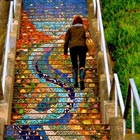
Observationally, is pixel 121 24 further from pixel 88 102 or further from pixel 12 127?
pixel 12 127

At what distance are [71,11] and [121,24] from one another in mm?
1450

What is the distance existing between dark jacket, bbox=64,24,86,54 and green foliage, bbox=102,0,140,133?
132cm

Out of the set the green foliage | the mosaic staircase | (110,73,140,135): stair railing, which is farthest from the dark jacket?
the green foliage

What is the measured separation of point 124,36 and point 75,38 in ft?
11.2

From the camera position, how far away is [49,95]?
9648mm

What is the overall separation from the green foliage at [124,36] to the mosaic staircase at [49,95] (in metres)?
0.68

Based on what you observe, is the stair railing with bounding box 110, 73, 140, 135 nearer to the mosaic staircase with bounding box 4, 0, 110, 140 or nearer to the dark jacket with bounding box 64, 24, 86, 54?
the mosaic staircase with bounding box 4, 0, 110, 140

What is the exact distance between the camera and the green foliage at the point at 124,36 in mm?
10750

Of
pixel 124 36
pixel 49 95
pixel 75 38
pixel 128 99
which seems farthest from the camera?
pixel 124 36

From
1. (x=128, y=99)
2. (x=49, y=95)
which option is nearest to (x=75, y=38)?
(x=49, y=95)

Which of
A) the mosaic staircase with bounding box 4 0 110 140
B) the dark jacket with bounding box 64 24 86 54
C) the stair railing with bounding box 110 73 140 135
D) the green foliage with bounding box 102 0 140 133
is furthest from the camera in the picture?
the green foliage with bounding box 102 0 140 133

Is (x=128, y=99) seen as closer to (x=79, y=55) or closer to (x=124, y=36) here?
(x=79, y=55)

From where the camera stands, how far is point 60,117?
29.6 ft

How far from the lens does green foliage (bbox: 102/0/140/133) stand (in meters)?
10.8
